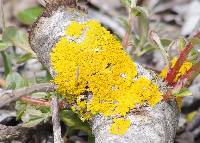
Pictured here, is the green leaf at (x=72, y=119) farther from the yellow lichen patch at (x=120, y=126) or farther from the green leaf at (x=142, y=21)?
the green leaf at (x=142, y=21)

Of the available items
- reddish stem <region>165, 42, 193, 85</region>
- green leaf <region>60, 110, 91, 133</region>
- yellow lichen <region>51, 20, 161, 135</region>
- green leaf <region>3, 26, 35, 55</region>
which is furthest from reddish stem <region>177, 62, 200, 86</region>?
green leaf <region>3, 26, 35, 55</region>

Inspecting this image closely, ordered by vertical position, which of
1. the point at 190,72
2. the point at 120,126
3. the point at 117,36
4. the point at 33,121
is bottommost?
the point at 120,126

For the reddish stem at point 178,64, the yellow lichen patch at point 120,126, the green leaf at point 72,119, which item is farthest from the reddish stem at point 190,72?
the green leaf at point 72,119

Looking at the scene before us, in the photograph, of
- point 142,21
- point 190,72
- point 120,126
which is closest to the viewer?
point 120,126

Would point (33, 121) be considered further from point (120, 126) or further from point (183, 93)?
point (183, 93)

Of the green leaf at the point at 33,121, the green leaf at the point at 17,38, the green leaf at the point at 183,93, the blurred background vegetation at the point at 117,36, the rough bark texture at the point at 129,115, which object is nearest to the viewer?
the rough bark texture at the point at 129,115

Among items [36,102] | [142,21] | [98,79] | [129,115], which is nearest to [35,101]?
[36,102]
